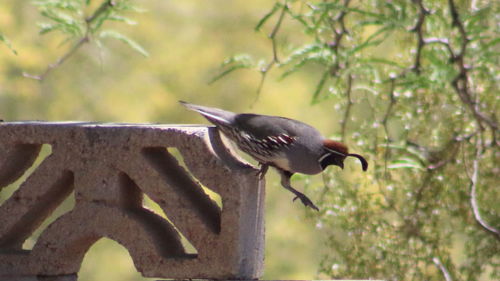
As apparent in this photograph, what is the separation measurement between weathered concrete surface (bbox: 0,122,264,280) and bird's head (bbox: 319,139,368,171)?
0.24 m

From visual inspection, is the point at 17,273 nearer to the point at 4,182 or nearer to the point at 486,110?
the point at 4,182

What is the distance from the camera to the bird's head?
3.36 m

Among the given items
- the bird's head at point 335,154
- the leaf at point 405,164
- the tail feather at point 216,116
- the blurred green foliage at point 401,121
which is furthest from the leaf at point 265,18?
the leaf at point 405,164

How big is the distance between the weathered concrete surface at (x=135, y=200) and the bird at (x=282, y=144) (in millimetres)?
67

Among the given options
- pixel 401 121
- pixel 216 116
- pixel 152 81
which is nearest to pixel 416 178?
pixel 401 121

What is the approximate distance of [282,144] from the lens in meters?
3.36

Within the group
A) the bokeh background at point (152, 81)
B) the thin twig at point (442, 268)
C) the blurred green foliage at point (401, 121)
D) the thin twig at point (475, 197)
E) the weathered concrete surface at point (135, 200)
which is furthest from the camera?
the bokeh background at point (152, 81)

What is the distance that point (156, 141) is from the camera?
3.32 m

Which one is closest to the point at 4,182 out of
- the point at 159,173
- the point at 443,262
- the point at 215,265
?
the point at 159,173

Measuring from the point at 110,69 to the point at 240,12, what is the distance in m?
1.52

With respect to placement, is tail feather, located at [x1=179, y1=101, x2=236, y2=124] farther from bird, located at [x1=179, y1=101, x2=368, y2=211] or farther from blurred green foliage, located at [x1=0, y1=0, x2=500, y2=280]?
blurred green foliage, located at [x1=0, y1=0, x2=500, y2=280]

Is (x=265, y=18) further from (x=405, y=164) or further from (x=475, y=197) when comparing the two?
(x=475, y=197)

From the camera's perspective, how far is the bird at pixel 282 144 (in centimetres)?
336

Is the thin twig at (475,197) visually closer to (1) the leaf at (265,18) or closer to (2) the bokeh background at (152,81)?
(1) the leaf at (265,18)
